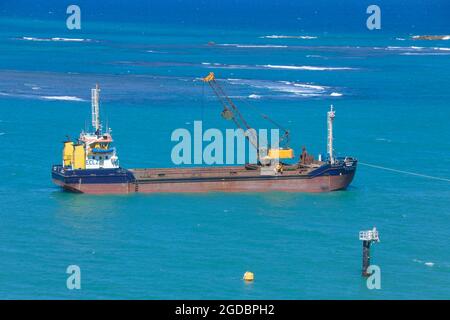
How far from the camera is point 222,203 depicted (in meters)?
70.1

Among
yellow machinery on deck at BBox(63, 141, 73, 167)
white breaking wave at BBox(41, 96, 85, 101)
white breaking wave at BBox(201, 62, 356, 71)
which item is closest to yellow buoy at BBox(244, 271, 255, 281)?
yellow machinery on deck at BBox(63, 141, 73, 167)

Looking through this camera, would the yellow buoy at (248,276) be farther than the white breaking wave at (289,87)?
No

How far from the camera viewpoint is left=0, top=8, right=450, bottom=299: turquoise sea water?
55312 mm

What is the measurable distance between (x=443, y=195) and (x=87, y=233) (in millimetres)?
20760

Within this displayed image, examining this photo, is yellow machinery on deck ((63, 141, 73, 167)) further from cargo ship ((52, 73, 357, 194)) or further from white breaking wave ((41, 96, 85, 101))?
white breaking wave ((41, 96, 85, 101))

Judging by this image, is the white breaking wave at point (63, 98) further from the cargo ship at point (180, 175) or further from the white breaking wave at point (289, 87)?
the cargo ship at point (180, 175)

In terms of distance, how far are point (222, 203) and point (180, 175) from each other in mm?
3594

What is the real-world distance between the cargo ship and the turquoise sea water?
75 cm

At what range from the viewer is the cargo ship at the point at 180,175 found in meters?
71.1

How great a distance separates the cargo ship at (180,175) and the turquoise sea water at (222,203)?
2.47 ft

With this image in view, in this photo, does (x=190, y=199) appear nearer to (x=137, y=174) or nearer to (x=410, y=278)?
(x=137, y=174)

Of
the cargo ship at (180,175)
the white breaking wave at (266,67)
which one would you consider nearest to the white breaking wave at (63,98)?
the white breaking wave at (266,67)


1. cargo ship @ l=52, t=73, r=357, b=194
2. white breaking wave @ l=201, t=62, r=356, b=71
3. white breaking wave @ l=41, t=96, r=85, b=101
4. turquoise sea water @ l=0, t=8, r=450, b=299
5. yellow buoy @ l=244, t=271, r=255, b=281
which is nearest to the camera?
yellow buoy @ l=244, t=271, r=255, b=281

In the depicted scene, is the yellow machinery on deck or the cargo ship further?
the yellow machinery on deck
